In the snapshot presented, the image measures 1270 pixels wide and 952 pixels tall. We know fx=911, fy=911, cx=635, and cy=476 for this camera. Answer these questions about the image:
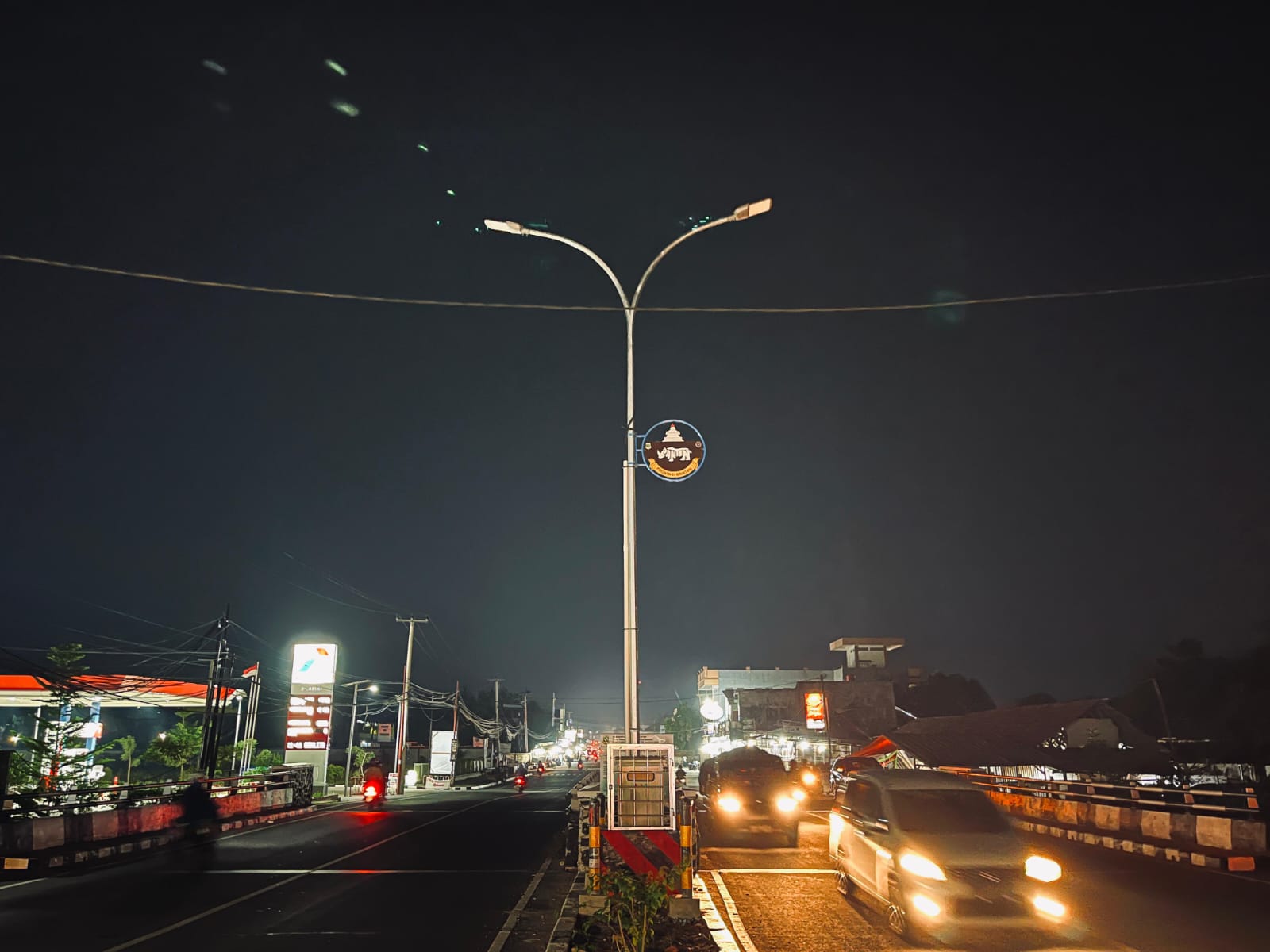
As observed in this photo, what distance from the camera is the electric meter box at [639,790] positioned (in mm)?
10836

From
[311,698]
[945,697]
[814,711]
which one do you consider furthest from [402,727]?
[945,697]

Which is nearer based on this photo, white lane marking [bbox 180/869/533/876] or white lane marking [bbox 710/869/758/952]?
white lane marking [bbox 710/869/758/952]

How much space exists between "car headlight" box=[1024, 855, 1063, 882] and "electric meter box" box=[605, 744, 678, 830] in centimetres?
384

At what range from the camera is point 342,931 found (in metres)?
9.90

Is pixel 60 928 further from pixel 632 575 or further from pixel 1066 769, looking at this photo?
pixel 1066 769

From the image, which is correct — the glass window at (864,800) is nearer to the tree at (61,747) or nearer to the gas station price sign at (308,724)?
the gas station price sign at (308,724)

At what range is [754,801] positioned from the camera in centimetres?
1855

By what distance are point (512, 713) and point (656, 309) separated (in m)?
192

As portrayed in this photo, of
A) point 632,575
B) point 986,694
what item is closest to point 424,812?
point 632,575

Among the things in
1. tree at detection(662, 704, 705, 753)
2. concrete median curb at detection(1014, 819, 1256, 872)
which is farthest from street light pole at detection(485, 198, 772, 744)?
tree at detection(662, 704, 705, 753)

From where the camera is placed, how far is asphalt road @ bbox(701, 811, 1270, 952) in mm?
9383

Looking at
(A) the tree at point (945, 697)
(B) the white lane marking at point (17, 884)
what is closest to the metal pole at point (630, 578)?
(B) the white lane marking at point (17, 884)

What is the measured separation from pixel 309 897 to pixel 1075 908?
9.94 m

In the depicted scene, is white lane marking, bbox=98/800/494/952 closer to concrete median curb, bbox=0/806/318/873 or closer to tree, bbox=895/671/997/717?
concrete median curb, bbox=0/806/318/873
